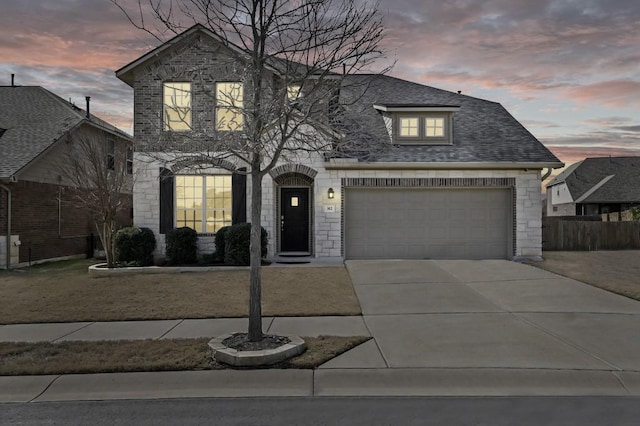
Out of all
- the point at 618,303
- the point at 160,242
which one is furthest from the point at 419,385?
the point at 160,242

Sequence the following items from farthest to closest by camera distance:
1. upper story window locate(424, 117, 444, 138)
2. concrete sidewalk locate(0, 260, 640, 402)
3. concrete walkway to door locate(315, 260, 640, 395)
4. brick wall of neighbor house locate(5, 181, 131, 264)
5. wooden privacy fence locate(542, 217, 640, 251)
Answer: wooden privacy fence locate(542, 217, 640, 251)
upper story window locate(424, 117, 444, 138)
brick wall of neighbor house locate(5, 181, 131, 264)
concrete walkway to door locate(315, 260, 640, 395)
concrete sidewalk locate(0, 260, 640, 402)

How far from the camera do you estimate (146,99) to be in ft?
51.1

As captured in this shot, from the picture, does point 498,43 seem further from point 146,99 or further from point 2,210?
point 2,210

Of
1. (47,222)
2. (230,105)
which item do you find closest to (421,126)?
(230,105)

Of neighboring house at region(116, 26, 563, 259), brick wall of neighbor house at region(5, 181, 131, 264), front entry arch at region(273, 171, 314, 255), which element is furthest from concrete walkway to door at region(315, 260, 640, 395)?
brick wall of neighbor house at region(5, 181, 131, 264)

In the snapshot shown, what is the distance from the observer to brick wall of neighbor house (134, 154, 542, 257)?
15594 millimetres

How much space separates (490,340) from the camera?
7.08 metres

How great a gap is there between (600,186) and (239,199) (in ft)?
115

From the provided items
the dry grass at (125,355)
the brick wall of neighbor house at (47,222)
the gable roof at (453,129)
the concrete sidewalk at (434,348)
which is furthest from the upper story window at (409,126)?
the brick wall of neighbor house at (47,222)

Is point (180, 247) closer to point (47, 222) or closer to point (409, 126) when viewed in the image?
point (47, 222)

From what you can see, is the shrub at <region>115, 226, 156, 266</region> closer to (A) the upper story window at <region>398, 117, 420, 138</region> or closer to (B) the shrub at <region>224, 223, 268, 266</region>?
(B) the shrub at <region>224, 223, 268, 266</region>

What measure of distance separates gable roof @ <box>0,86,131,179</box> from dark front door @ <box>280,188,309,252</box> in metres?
8.61

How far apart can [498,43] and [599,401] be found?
448 inches

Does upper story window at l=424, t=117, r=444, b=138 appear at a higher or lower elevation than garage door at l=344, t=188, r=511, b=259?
higher
